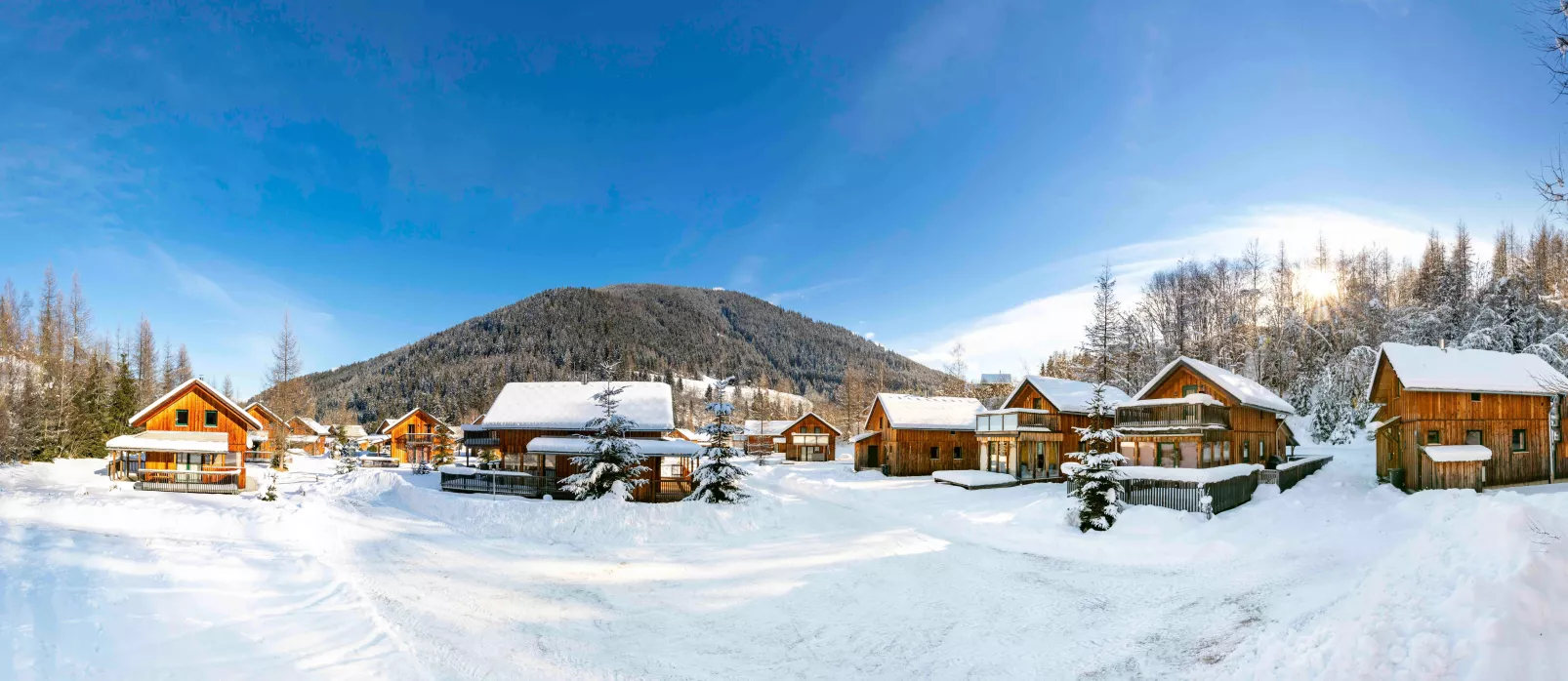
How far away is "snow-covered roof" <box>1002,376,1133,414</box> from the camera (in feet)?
120

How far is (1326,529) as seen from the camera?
1878 centimetres

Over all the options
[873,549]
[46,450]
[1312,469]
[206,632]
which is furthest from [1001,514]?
[46,450]

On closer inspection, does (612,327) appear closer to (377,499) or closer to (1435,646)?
Answer: (377,499)

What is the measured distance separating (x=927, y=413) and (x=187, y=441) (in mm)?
44854

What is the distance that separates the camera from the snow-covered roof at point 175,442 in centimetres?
3334

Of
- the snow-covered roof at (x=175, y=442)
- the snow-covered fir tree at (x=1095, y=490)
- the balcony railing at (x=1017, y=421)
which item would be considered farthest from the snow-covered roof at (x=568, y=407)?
the snow-covered fir tree at (x=1095, y=490)

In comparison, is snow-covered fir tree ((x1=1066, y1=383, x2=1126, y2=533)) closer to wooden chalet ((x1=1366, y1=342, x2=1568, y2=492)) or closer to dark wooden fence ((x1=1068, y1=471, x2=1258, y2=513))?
dark wooden fence ((x1=1068, y1=471, x2=1258, y2=513))

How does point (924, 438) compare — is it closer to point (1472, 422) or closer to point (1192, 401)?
point (1192, 401)

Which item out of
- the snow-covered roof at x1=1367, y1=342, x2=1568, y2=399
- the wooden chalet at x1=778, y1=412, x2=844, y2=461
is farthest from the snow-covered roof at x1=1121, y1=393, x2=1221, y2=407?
the wooden chalet at x1=778, y1=412, x2=844, y2=461

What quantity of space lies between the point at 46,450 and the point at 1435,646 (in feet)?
202

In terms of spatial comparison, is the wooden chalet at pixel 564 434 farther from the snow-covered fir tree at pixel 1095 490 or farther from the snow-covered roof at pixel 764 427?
the snow-covered roof at pixel 764 427

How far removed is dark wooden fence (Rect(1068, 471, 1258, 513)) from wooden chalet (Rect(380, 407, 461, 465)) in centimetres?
6413

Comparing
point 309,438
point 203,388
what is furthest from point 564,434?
point 309,438

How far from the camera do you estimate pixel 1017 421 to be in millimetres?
35500
